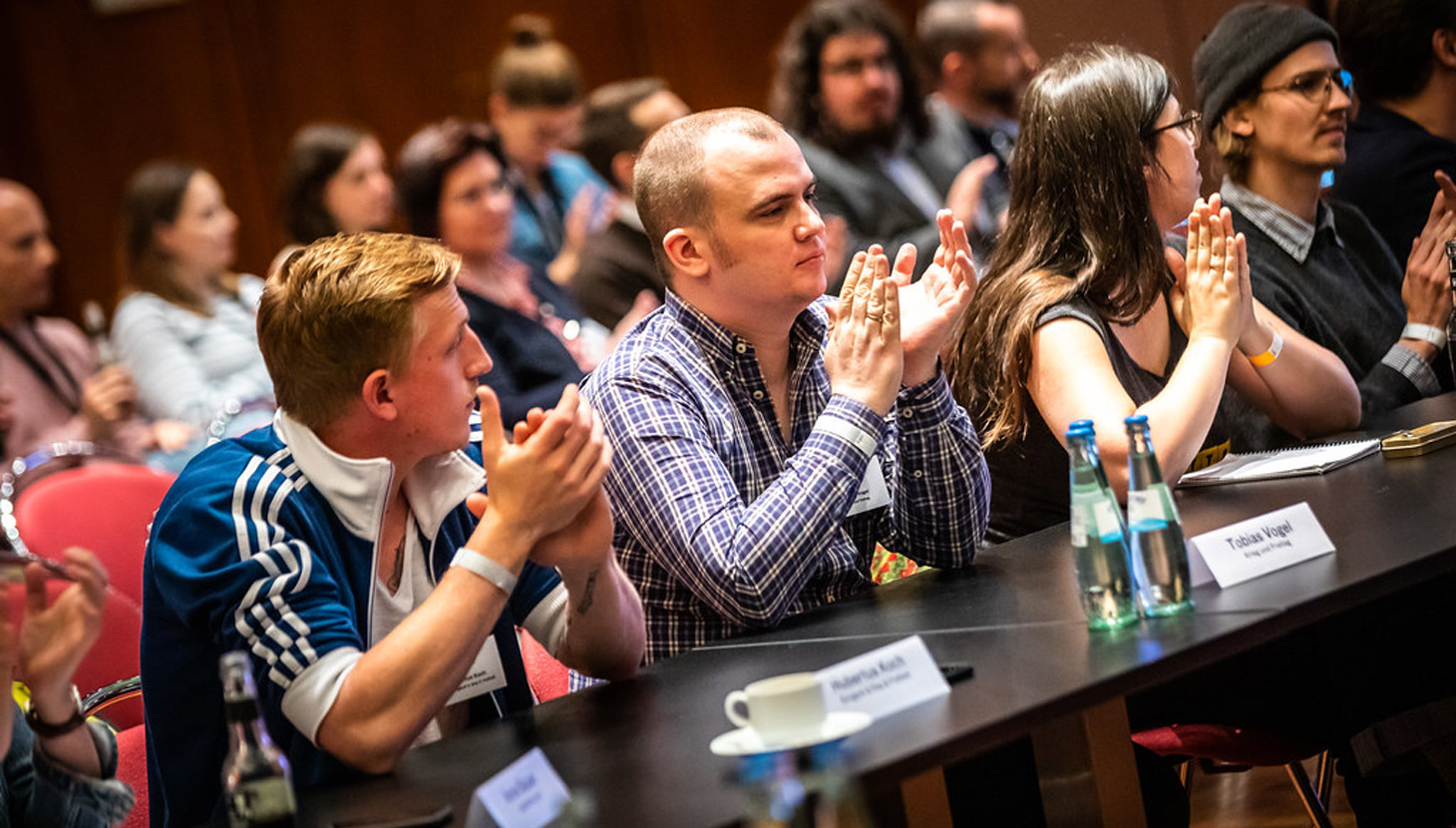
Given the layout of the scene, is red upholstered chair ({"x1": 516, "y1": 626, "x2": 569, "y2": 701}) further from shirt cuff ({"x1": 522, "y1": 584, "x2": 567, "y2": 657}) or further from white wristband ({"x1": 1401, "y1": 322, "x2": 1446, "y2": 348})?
white wristband ({"x1": 1401, "y1": 322, "x2": 1446, "y2": 348})

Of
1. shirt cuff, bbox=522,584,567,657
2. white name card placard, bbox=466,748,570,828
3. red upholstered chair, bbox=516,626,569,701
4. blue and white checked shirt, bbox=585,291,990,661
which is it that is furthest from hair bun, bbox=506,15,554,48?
white name card placard, bbox=466,748,570,828

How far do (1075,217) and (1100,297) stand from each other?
164mm

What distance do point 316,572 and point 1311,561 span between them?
1.13 metres

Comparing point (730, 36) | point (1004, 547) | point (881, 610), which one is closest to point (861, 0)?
point (730, 36)

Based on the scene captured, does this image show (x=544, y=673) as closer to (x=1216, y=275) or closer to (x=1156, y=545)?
(x=1156, y=545)

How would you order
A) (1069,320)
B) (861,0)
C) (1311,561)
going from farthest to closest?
(861,0) → (1069,320) → (1311,561)

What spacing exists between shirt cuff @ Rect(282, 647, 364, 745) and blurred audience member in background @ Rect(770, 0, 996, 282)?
3.25 metres

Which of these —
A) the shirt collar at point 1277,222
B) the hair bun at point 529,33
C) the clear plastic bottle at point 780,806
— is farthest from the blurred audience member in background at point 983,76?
the clear plastic bottle at point 780,806

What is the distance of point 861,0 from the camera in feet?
16.6

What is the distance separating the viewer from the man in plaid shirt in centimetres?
208

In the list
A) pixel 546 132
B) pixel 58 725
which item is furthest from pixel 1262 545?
pixel 546 132

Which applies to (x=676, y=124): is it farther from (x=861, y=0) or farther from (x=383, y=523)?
(x=861, y=0)

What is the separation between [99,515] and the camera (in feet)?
10.2

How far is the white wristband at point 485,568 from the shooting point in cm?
171
